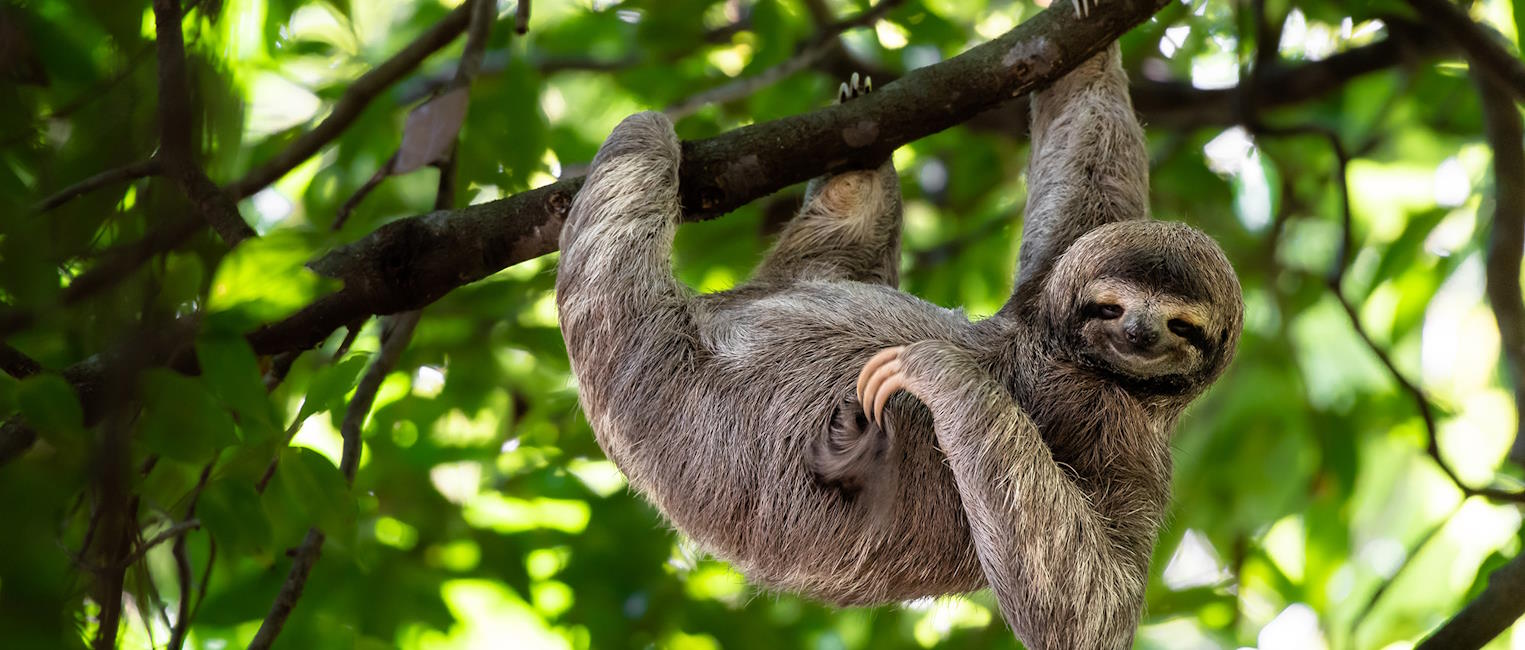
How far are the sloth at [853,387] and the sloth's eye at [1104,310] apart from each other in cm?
1

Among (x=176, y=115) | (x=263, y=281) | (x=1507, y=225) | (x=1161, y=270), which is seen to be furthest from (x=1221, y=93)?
(x=176, y=115)

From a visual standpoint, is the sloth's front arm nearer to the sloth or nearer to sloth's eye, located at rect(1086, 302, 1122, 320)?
the sloth

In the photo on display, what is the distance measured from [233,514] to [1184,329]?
13.4 feet

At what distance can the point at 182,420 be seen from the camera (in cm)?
352

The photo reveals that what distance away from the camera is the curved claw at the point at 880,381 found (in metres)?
5.36

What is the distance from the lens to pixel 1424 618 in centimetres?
928

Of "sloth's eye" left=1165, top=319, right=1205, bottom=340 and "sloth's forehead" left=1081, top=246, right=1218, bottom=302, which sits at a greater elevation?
"sloth's forehead" left=1081, top=246, right=1218, bottom=302

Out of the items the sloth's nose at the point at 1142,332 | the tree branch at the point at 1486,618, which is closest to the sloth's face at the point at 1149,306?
the sloth's nose at the point at 1142,332

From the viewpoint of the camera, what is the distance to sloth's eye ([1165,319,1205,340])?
5.59 m

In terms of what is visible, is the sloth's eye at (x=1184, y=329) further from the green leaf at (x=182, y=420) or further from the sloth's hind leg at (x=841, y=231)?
the green leaf at (x=182, y=420)

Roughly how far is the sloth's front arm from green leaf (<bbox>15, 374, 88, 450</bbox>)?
3208 millimetres

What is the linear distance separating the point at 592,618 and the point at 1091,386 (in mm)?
3634

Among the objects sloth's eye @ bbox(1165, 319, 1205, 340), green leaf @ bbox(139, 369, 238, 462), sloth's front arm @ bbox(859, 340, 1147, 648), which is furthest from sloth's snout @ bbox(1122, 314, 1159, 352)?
green leaf @ bbox(139, 369, 238, 462)

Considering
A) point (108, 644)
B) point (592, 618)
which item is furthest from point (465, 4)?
point (108, 644)
